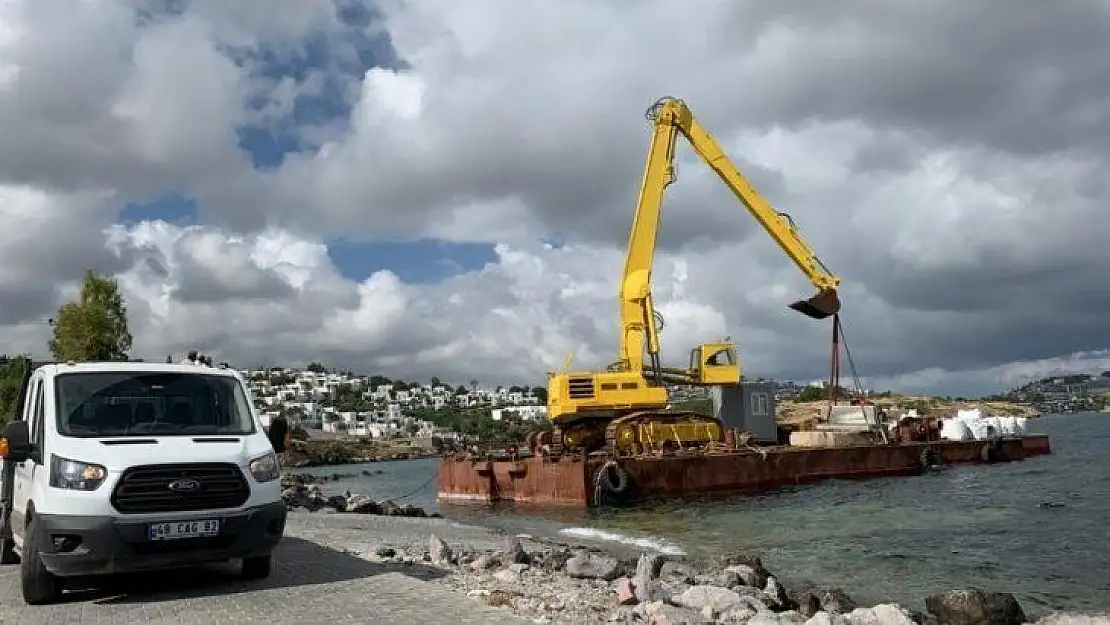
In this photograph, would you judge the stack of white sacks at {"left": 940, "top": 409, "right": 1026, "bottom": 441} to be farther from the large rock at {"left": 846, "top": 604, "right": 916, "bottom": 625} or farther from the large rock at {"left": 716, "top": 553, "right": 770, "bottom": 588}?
the large rock at {"left": 846, "top": 604, "right": 916, "bottom": 625}

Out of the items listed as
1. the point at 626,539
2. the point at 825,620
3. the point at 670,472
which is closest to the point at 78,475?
the point at 825,620

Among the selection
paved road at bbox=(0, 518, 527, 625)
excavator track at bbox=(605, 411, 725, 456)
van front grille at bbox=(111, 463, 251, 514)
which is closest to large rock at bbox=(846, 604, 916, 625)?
paved road at bbox=(0, 518, 527, 625)

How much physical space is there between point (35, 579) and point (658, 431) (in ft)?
85.6

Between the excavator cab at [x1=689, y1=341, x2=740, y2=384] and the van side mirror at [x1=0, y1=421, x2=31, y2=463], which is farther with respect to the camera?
the excavator cab at [x1=689, y1=341, x2=740, y2=384]

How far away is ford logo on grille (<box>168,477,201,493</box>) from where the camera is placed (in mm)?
7867

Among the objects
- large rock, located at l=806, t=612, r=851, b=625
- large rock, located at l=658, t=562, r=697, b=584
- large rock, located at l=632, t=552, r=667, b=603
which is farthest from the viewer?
large rock, located at l=658, t=562, r=697, b=584

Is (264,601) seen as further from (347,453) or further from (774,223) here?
(347,453)

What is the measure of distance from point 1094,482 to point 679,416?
49.7 feet

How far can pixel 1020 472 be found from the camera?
3734 cm

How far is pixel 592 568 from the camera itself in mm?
11609

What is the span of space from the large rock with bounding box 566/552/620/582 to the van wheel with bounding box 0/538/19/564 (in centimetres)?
698

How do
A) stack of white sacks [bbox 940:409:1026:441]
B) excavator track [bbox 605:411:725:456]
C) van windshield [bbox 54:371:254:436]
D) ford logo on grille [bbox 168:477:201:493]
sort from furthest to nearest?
stack of white sacks [bbox 940:409:1026:441]
excavator track [bbox 605:411:725:456]
van windshield [bbox 54:371:254:436]
ford logo on grille [bbox 168:477:201:493]

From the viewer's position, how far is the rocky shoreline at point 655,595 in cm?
866

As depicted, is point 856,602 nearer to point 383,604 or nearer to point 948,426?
point 383,604
